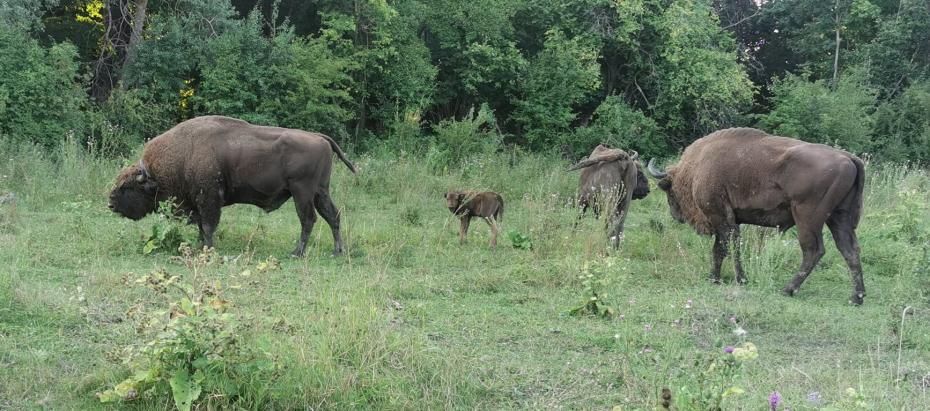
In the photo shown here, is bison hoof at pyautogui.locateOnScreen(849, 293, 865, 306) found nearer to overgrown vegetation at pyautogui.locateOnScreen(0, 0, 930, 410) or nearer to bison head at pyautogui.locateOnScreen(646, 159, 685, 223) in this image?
overgrown vegetation at pyautogui.locateOnScreen(0, 0, 930, 410)

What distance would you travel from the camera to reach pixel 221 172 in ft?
34.0

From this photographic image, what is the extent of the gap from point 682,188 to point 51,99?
13.3m

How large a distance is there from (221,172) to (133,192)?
1170mm

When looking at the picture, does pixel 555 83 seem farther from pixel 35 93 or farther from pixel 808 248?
pixel 808 248

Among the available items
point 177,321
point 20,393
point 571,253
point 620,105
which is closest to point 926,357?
point 571,253

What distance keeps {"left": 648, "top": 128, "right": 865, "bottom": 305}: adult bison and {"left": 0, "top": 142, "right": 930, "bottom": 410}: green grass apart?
1.31 feet

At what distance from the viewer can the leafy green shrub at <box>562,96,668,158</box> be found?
26.4 metres

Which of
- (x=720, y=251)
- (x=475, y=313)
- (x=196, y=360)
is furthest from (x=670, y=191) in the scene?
(x=196, y=360)

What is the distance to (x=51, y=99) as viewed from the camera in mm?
17922

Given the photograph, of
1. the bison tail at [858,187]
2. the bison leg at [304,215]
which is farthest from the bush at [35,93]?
the bison tail at [858,187]

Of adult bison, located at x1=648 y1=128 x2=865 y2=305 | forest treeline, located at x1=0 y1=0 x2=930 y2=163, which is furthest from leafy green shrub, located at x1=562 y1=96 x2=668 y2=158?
adult bison, located at x1=648 y1=128 x2=865 y2=305

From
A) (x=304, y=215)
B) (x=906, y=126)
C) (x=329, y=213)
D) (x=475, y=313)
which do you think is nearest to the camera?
(x=475, y=313)

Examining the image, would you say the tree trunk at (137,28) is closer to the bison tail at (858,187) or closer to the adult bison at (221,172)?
the adult bison at (221,172)

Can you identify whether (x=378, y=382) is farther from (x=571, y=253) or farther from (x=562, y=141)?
(x=562, y=141)
